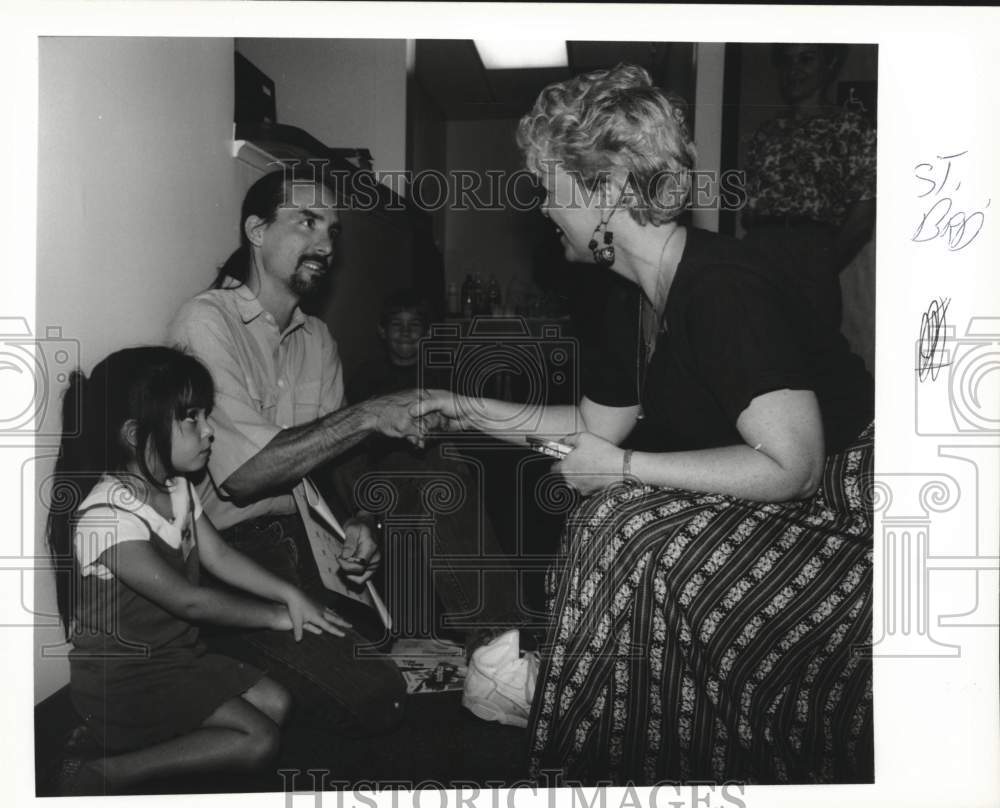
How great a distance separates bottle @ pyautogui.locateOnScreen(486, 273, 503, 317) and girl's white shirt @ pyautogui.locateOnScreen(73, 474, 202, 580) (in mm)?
553

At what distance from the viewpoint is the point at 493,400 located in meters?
1.48

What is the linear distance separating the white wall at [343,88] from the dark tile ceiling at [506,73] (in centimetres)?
5

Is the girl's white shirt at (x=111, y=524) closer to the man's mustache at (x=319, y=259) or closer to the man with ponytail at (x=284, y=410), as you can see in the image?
the man with ponytail at (x=284, y=410)

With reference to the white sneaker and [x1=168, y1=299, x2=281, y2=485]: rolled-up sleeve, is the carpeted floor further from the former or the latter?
[x1=168, y1=299, x2=281, y2=485]: rolled-up sleeve

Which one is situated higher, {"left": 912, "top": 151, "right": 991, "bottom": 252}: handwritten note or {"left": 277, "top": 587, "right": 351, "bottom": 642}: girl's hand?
{"left": 912, "top": 151, "right": 991, "bottom": 252}: handwritten note

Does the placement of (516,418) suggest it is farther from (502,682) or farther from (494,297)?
(502,682)

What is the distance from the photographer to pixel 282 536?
1.46 meters

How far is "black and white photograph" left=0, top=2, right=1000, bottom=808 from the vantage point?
1400 mm

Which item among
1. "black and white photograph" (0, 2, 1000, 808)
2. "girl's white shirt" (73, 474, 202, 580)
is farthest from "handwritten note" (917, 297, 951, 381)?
"girl's white shirt" (73, 474, 202, 580)

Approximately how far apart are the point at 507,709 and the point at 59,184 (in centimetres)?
105

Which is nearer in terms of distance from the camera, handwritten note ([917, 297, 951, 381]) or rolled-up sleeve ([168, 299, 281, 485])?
rolled-up sleeve ([168, 299, 281, 485])

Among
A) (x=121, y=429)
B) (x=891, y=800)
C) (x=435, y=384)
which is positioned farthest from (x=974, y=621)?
(x=121, y=429)

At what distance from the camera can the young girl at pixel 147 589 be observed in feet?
4.59

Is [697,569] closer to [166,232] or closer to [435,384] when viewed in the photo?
[435,384]
